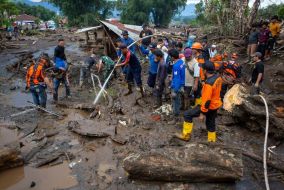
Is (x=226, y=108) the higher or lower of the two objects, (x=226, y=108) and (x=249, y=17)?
Result: the lower

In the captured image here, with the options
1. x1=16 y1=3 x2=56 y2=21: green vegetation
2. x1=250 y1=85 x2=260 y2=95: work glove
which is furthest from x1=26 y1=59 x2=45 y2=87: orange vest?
x1=16 y1=3 x2=56 y2=21: green vegetation

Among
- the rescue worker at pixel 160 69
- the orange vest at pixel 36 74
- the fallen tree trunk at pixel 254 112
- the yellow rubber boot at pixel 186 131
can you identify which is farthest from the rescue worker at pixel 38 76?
the fallen tree trunk at pixel 254 112

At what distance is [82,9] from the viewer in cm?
4119

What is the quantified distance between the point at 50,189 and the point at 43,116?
369 cm

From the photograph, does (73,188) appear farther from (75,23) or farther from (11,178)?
(75,23)

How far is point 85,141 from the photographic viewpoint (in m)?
6.80

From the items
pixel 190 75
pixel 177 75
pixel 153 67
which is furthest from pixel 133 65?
pixel 177 75

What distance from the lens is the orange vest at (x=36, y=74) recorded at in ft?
27.3

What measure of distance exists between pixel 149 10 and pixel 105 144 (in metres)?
43.8

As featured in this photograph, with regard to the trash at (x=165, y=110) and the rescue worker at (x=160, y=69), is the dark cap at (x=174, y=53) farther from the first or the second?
the trash at (x=165, y=110)

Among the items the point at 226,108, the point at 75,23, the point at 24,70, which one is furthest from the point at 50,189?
the point at 75,23

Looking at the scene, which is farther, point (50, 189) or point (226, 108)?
point (226, 108)

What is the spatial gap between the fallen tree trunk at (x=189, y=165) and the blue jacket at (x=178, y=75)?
238 cm

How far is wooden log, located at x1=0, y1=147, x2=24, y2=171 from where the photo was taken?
18.4 ft
